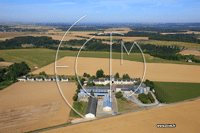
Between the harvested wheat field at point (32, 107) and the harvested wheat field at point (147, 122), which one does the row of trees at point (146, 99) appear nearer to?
the harvested wheat field at point (147, 122)

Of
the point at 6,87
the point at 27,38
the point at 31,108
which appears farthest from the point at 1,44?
the point at 31,108

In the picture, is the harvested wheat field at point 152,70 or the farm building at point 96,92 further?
the harvested wheat field at point 152,70

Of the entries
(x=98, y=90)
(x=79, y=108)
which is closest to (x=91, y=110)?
(x=79, y=108)

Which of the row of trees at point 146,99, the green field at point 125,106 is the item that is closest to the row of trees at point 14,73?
the green field at point 125,106

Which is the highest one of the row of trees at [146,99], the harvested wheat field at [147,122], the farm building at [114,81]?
the farm building at [114,81]

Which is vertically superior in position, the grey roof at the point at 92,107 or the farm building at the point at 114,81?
the farm building at the point at 114,81

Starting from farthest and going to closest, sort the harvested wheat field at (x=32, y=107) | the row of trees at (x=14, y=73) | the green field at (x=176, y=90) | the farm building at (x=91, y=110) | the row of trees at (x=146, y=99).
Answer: the row of trees at (x=14, y=73) → the green field at (x=176, y=90) → the row of trees at (x=146, y=99) → the farm building at (x=91, y=110) → the harvested wheat field at (x=32, y=107)

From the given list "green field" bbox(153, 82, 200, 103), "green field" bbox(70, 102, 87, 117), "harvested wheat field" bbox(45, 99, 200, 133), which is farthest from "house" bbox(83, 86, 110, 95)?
"green field" bbox(153, 82, 200, 103)
